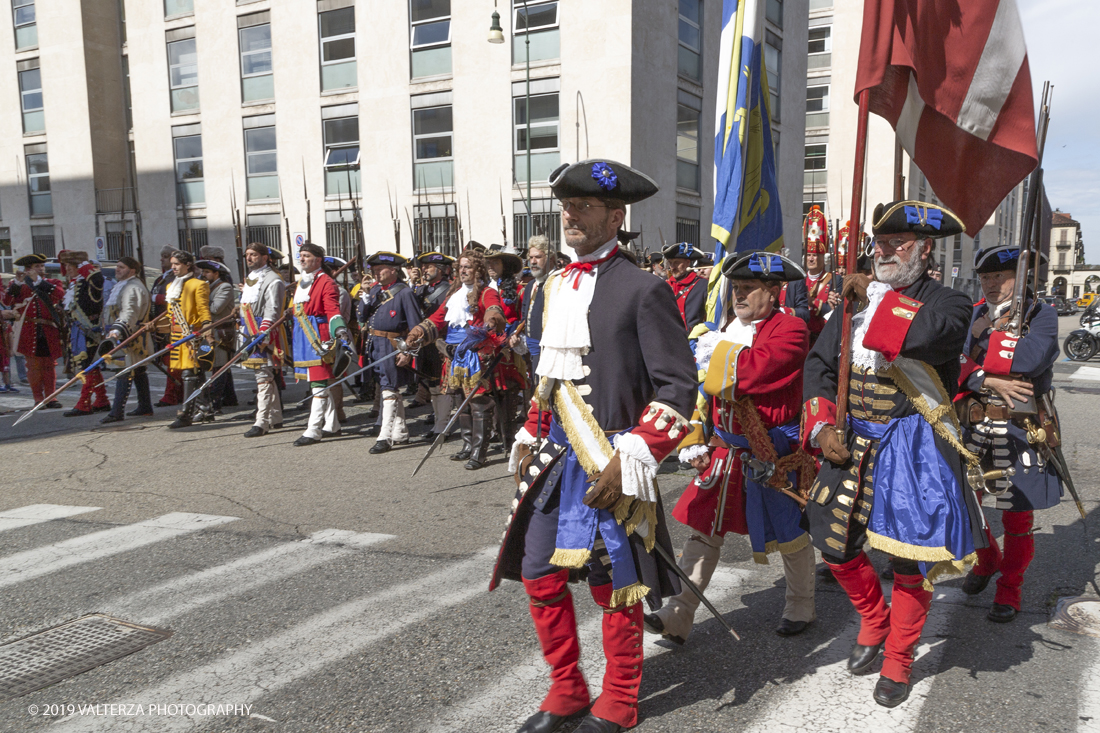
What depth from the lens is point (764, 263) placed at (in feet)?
12.4

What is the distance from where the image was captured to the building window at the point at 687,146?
22250mm

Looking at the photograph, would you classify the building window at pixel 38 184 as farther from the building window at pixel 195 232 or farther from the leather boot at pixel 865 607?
the leather boot at pixel 865 607

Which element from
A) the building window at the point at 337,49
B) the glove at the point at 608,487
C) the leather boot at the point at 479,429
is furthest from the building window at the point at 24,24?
the glove at the point at 608,487

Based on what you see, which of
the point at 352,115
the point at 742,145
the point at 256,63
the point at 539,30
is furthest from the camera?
the point at 256,63

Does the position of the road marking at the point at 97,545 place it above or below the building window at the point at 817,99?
below

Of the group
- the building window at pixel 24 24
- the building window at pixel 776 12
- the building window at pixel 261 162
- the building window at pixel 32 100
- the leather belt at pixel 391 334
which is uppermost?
the building window at pixel 24 24

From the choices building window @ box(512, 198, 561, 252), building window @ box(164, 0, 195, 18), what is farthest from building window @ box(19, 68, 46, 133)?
building window @ box(512, 198, 561, 252)

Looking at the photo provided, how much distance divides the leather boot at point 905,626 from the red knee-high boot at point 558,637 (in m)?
1.28

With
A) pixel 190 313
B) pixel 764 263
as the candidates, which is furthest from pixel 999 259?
pixel 190 313

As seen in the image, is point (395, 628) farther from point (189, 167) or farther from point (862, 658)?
point (189, 167)

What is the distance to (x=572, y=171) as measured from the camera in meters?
2.93

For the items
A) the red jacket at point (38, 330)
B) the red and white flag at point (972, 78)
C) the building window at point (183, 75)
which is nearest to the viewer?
the red and white flag at point (972, 78)

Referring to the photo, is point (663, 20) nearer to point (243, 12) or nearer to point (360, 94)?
point (360, 94)

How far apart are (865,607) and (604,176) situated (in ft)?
7.25
